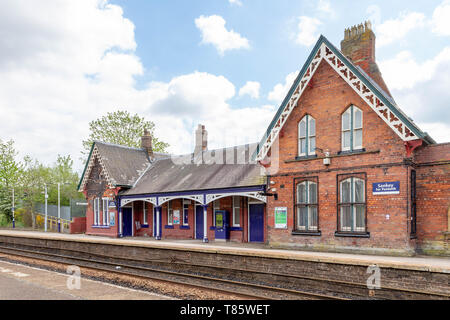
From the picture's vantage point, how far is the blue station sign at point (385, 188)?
43.9 ft

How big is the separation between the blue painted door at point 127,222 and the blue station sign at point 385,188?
18.0m

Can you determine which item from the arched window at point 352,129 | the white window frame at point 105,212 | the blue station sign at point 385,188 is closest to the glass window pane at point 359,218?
the blue station sign at point 385,188

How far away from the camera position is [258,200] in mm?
19594

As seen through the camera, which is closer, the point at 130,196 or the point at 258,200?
the point at 258,200

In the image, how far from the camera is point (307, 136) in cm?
1636

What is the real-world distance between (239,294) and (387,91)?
12.0m

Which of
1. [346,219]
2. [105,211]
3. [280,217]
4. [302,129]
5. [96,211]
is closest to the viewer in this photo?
[346,219]

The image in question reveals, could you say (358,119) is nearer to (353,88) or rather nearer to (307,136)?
(353,88)

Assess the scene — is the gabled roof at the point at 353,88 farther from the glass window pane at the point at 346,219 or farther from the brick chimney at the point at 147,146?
the brick chimney at the point at 147,146

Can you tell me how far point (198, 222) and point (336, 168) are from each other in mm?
10470

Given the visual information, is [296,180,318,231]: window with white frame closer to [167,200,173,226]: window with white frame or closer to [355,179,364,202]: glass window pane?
[355,179,364,202]: glass window pane

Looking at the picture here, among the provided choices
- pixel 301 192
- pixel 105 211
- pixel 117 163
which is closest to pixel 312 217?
pixel 301 192
